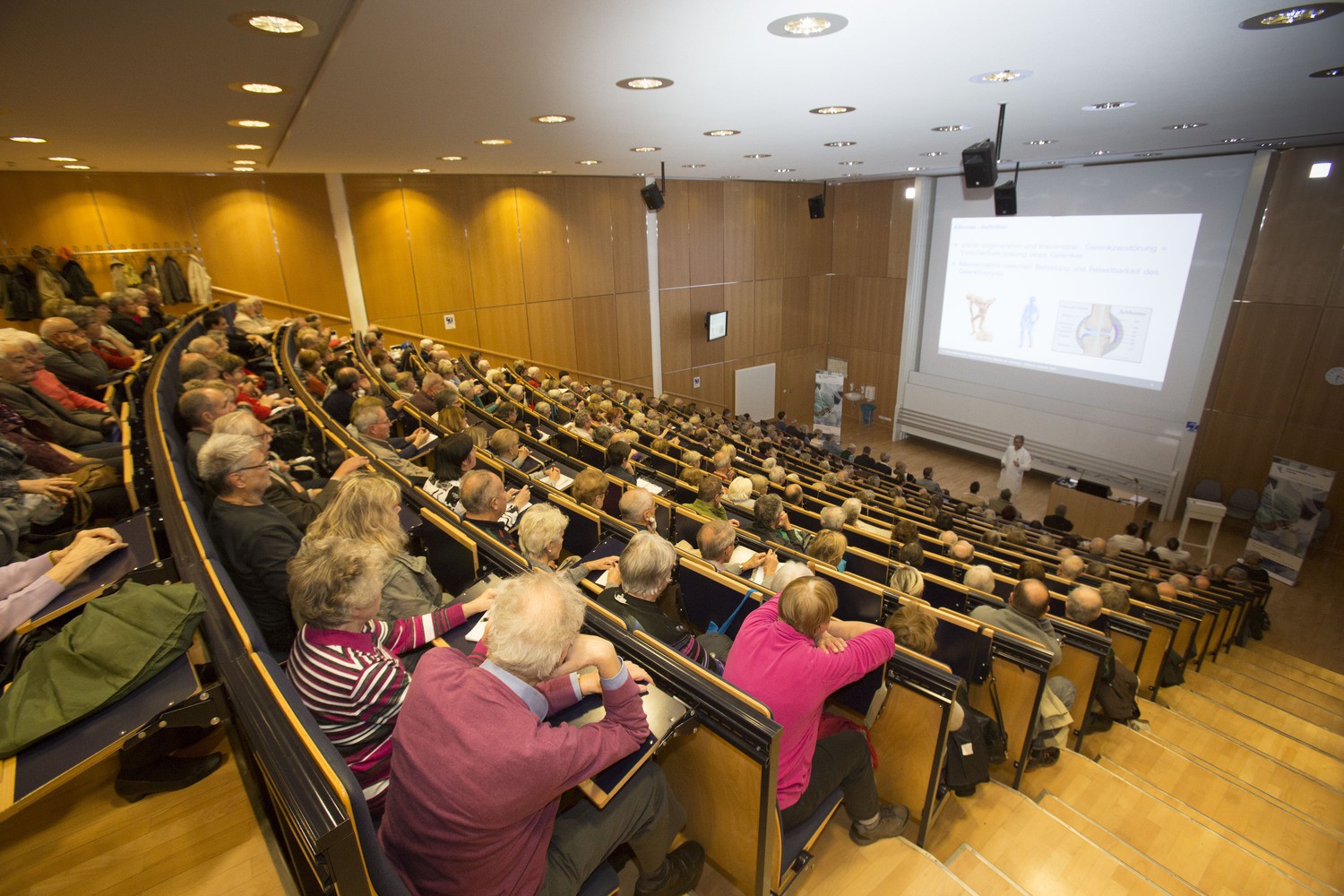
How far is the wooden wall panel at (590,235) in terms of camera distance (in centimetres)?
1076

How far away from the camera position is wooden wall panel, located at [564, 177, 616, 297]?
10758 millimetres

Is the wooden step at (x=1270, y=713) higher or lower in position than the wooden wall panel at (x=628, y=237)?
lower

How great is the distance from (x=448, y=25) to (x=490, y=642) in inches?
97.5

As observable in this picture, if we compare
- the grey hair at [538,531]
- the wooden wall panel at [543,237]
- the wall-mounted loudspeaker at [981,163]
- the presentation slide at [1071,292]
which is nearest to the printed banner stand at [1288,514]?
the presentation slide at [1071,292]

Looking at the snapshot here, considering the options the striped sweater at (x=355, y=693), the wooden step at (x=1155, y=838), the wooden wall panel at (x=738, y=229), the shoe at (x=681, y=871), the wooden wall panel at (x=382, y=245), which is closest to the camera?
the striped sweater at (x=355, y=693)

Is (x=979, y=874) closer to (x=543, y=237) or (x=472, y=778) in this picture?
(x=472, y=778)

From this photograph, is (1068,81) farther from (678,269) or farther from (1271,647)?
(678,269)

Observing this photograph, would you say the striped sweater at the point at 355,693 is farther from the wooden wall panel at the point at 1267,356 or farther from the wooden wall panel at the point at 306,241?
the wooden wall panel at the point at 1267,356

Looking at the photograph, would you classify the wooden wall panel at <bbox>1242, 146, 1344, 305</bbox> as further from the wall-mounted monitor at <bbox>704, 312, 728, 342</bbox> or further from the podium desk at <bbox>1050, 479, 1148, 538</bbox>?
the wall-mounted monitor at <bbox>704, 312, 728, 342</bbox>

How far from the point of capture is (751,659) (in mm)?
2188

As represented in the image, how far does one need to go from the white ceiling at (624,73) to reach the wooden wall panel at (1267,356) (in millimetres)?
3204

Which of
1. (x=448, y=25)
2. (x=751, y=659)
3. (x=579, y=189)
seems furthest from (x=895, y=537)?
(x=579, y=189)

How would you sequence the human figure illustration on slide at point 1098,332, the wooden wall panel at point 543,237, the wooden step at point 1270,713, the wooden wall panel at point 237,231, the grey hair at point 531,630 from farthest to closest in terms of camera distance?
the wooden wall panel at point 543,237, the human figure illustration on slide at point 1098,332, the wooden wall panel at point 237,231, the wooden step at point 1270,713, the grey hair at point 531,630

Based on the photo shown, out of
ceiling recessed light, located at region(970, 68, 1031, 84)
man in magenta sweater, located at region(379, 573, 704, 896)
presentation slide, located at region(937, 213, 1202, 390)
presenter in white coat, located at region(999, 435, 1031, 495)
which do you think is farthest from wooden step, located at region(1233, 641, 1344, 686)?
man in magenta sweater, located at region(379, 573, 704, 896)
